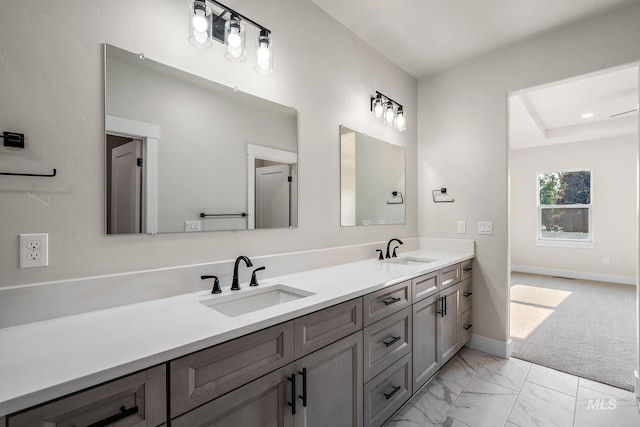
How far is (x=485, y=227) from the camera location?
2.75 metres

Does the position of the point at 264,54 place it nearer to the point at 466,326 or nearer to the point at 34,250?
the point at 34,250

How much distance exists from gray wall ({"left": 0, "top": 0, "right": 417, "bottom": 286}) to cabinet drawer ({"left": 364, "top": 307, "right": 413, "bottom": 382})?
2.23 feet

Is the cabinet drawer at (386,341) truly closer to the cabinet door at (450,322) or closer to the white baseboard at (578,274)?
the cabinet door at (450,322)

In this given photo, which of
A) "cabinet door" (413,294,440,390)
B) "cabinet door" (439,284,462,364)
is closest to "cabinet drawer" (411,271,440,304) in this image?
"cabinet door" (413,294,440,390)

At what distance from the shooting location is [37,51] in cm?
109

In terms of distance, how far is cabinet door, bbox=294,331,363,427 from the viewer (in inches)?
47.8

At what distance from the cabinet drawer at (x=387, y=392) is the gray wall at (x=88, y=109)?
0.86m

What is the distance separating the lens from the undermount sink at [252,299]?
1.37 m

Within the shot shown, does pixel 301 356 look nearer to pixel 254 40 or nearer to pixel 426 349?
pixel 426 349

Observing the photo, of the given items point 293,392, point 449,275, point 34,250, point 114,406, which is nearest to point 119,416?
point 114,406

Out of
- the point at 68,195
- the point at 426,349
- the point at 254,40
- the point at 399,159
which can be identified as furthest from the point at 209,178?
the point at 399,159

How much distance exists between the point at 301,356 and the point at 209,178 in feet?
3.07

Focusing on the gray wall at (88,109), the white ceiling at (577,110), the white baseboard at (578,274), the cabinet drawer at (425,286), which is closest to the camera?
the gray wall at (88,109)

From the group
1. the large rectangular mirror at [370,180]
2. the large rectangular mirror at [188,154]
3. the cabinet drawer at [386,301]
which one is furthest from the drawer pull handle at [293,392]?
the large rectangular mirror at [370,180]
